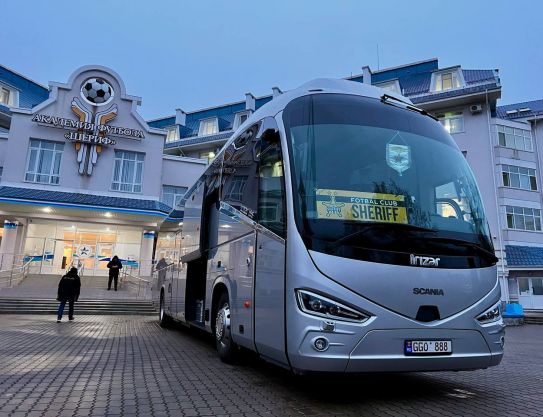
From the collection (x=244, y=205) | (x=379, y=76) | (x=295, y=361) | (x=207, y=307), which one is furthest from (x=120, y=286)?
(x=379, y=76)

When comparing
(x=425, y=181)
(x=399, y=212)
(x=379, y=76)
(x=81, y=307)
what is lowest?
(x=81, y=307)

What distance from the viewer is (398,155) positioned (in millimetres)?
5004

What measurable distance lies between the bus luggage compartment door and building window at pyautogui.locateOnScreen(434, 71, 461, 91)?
31633 mm

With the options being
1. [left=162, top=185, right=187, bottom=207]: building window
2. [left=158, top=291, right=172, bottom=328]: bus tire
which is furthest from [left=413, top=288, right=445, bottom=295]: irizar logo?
[left=162, top=185, right=187, bottom=207]: building window

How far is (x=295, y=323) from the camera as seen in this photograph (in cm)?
418

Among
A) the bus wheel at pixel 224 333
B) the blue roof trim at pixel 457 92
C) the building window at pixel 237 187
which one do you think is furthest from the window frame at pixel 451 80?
the bus wheel at pixel 224 333

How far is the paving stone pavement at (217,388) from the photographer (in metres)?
4.32

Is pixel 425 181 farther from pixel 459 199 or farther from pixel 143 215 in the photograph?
pixel 143 215

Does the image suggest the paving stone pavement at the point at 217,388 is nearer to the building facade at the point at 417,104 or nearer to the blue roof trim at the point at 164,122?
the building facade at the point at 417,104

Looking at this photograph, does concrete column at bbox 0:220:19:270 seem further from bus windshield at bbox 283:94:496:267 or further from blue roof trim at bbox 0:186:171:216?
bus windshield at bbox 283:94:496:267

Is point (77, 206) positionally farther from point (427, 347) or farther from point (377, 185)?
point (427, 347)

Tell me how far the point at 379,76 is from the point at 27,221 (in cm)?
2962

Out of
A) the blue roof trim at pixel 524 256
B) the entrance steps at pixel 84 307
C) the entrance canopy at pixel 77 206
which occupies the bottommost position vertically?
the entrance steps at pixel 84 307

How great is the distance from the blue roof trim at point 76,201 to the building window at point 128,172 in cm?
120
